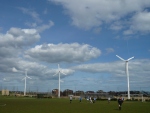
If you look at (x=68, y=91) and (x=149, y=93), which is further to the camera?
(x=68, y=91)

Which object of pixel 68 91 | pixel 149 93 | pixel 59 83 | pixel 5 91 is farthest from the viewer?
pixel 68 91

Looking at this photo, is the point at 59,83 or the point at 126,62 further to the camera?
the point at 59,83

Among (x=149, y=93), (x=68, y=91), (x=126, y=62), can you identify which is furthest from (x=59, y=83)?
(x=68, y=91)

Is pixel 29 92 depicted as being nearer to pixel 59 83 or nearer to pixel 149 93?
pixel 59 83

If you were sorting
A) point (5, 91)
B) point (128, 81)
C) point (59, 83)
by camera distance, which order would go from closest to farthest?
point (128, 81), point (59, 83), point (5, 91)

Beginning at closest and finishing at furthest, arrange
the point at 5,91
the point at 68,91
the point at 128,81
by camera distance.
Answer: the point at 128,81 < the point at 5,91 < the point at 68,91

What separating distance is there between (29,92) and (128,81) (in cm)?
11898

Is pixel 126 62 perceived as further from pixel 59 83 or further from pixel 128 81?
pixel 59 83

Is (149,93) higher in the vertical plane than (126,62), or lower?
lower

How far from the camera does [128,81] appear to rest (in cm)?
8212

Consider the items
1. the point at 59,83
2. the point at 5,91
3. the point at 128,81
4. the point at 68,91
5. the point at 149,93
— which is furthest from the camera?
the point at 68,91

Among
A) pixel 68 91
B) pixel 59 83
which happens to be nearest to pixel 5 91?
pixel 68 91

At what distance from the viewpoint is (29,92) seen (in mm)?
186000

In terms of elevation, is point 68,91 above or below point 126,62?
below
